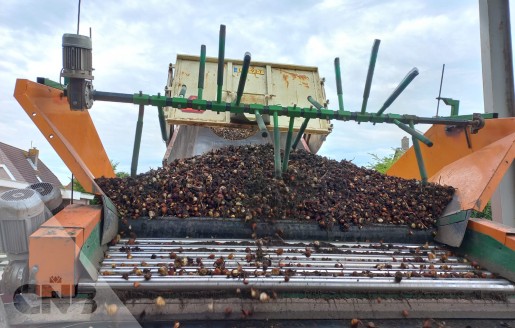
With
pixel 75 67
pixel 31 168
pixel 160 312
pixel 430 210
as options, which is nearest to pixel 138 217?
pixel 160 312

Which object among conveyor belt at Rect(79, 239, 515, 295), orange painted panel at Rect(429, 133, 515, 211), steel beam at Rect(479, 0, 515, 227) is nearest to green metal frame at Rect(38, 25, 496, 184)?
orange painted panel at Rect(429, 133, 515, 211)

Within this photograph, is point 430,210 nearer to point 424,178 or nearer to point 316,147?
point 424,178

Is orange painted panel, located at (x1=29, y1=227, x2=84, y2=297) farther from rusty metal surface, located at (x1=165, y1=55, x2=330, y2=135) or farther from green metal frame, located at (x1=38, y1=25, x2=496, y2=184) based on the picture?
rusty metal surface, located at (x1=165, y1=55, x2=330, y2=135)

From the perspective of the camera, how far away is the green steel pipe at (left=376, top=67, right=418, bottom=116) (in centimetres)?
248

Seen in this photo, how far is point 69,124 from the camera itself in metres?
2.37

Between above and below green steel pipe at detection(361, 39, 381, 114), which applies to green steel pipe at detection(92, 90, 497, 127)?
below

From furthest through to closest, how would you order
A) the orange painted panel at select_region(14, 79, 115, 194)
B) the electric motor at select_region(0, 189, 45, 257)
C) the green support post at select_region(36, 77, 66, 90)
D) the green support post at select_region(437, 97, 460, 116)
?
the green support post at select_region(437, 97, 460, 116)
the green support post at select_region(36, 77, 66, 90)
the orange painted panel at select_region(14, 79, 115, 194)
the electric motor at select_region(0, 189, 45, 257)

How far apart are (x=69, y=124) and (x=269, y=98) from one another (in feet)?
8.71

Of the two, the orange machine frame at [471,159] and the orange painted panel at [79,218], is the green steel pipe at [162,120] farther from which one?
the orange machine frame at [471,159]

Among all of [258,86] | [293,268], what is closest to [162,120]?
[293,268]

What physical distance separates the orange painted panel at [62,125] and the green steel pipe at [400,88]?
1.86 metres

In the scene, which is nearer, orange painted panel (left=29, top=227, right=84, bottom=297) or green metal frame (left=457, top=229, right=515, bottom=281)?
orange painted panel (left=29, top=227, right=84, bottom=297)

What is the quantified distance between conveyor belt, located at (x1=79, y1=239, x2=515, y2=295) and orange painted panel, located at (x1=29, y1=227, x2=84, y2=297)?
78mm

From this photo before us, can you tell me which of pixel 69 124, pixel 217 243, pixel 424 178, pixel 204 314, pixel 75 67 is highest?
pixel 75 67
